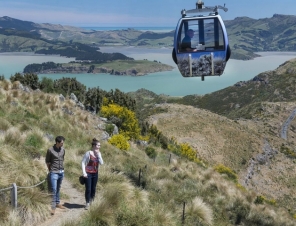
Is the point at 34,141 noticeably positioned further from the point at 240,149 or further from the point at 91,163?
the point at 240,149

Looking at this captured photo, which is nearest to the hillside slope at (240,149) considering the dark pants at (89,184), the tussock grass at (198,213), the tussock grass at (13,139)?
the tussock grass at (198,213)

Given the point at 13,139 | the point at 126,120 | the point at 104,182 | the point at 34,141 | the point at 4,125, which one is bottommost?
the point at 126,120

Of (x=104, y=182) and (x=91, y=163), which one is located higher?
(x=91, y=163)

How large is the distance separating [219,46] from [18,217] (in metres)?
9.00

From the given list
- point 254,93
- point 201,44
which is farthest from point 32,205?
point 254,93

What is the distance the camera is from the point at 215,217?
37.0 ft

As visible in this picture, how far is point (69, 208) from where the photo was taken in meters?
7.90

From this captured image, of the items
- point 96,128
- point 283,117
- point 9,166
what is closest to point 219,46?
point 9,166

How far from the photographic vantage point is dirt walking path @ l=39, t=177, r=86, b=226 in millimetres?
6948

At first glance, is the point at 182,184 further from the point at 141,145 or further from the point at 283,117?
the point at 283,117

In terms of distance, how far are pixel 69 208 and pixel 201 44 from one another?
782 centimetres

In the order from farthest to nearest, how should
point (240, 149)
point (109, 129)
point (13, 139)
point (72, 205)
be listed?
1. point (240, 149)
2. point (109, 129)
3. point (13, 139)
4. point (72, 205)

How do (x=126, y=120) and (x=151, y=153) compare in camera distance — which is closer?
(x=151, y=153)

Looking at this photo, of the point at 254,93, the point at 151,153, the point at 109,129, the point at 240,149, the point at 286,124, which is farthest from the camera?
the point at 254,93
